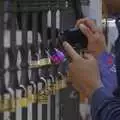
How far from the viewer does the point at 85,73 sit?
1306mm

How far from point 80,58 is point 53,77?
3.56 feet

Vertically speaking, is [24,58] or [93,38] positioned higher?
[93,38]

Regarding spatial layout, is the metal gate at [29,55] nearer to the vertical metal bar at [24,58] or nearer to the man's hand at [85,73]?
the vertical metal bar at [24,58]

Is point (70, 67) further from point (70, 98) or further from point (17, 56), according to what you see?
point (70, 98)

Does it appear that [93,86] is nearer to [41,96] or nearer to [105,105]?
[105,105]

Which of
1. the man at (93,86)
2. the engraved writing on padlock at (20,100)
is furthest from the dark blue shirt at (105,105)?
the engraved writing on padlock at (20,100)

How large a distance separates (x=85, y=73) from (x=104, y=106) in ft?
0.48

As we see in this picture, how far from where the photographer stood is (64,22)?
2.56 metres

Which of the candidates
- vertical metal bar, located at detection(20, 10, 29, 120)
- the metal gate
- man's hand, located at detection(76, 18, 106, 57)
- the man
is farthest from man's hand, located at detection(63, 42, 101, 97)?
vertical metal bar, located at detection(20, 10, 29, 120)

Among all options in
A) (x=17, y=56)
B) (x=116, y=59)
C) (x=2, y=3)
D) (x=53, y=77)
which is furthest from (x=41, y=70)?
(x=116, y=59)

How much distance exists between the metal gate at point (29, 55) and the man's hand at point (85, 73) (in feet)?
2.06

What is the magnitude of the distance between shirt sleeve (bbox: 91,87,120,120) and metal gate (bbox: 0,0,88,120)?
0.71m

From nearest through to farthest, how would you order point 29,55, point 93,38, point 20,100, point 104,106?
point 104,106, point 93,38, point 20,100, point 29,55

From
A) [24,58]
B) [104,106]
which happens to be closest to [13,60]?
[24,58]
